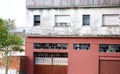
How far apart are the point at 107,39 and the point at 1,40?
1217 centimetres

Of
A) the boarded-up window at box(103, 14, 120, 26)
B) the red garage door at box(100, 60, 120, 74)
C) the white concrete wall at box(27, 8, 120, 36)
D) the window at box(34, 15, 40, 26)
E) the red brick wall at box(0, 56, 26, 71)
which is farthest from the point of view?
the window at box(34, 15, 40, 26)

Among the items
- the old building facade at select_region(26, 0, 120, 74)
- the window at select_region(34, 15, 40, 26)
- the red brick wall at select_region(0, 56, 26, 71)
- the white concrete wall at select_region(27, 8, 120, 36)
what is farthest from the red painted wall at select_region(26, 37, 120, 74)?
the window at select_region(34, 15, 40, 26)

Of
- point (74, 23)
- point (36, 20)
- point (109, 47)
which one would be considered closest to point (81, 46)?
point (74, 23)

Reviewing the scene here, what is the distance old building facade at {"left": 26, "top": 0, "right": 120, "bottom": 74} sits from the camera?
3631 cm

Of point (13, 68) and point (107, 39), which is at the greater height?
point (107, 39)

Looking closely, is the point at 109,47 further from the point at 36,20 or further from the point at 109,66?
the point at 36,20

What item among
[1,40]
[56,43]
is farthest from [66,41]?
[1,40]

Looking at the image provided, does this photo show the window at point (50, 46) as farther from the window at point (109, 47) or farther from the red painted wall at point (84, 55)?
the window at point (109, 47)

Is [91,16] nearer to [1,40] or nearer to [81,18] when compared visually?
[81,18]

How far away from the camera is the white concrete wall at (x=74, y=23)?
120ft

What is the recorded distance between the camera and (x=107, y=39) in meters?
36.3

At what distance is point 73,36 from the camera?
37250 mm

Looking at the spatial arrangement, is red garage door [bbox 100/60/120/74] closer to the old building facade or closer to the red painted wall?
the old building facade

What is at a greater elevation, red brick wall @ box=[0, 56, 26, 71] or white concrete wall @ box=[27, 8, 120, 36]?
white concrete wall @ box=[27, 8, 120, 36]
